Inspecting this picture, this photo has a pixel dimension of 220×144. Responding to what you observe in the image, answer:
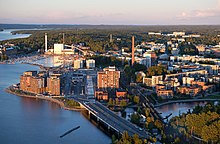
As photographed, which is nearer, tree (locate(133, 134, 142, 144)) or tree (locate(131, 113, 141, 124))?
tree (locate(133, 134, 142, 144))

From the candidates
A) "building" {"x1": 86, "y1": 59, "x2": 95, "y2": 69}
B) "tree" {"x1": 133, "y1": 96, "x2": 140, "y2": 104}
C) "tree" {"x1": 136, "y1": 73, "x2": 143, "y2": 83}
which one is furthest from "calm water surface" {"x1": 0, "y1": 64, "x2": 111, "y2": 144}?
"building" {"x1": 86, "y1": 59, "x2": 95, "y2": 69}

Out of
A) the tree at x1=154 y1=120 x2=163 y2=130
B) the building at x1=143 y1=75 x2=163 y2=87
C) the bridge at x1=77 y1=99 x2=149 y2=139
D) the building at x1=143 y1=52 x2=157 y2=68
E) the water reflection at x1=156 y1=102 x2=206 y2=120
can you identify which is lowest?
the water reflection at x1=156 y1=102 x2=206 y2=120

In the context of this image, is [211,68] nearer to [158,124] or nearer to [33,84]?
[33,84]

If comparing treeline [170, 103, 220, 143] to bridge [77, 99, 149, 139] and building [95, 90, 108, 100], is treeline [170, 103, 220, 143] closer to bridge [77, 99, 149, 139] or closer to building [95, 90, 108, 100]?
bridge [77, 99, 149, 139]

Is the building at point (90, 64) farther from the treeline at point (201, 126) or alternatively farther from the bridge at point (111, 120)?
the treeline at point (201, 126)

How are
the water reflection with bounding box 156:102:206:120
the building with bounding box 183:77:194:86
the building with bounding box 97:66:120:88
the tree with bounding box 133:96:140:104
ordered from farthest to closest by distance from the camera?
1. the building with bounding box 183:77:194:86
2. the building with bounding box 97:66:120:88
3. the tree with bounding box 133:96:140:104
4. the water reflection with bounding box 156:102:206:120

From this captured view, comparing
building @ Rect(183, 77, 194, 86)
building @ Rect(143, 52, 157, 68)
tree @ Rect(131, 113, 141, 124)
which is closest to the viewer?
tree @ Rect(131, 113, 141, 124)

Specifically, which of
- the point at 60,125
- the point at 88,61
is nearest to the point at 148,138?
the point at 60,125

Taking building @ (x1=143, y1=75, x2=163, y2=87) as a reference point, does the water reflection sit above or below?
below
